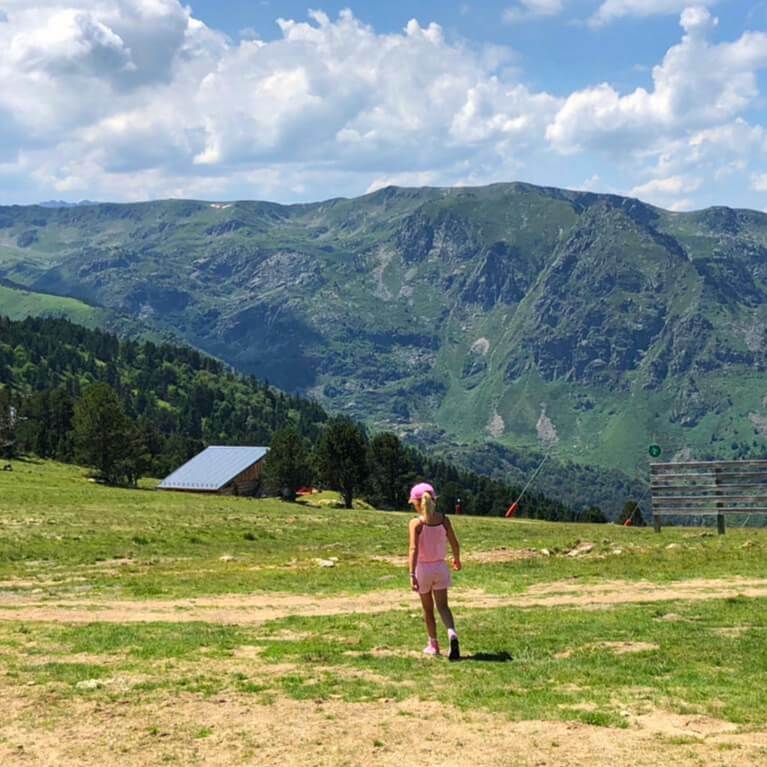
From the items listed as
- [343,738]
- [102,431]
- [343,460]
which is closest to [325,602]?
[343,738]

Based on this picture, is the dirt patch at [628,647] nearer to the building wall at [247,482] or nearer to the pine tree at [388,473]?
the building wall at [247,482]

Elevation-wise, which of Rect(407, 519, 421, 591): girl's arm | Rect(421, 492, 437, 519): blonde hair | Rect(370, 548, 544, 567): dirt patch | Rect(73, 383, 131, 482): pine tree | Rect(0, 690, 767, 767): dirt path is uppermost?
Rect(73, 383, 131, 482): pine tree

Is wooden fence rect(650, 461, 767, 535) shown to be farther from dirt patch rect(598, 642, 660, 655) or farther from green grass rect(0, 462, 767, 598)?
dirt patch rect(598, 642, 660, 655)

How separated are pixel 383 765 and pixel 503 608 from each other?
12.6 m

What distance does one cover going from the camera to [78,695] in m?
14.4

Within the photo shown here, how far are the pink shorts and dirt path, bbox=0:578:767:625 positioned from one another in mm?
6526

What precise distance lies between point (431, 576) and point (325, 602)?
9172 millimetres

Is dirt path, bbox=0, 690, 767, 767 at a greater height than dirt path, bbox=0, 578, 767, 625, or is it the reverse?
dirt path, bbox=0, 690, 767, 767

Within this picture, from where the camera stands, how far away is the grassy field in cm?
1174

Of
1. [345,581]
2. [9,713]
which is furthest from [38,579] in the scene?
[9,713]

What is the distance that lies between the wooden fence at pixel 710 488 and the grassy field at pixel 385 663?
4.56 meters

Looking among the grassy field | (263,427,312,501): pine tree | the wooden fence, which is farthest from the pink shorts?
(263,427,312,501): pine tree

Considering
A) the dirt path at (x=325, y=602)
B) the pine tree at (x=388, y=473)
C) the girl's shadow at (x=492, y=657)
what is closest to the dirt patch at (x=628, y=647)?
the girl's shadow at (x=492, y=657)

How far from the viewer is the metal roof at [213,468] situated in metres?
126
